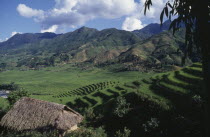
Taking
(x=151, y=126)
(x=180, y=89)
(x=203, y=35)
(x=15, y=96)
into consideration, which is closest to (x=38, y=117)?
(x=151, y=126)

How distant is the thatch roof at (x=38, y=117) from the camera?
2581 cm

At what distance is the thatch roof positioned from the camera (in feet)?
84.7

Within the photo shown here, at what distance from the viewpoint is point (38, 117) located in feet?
87.9

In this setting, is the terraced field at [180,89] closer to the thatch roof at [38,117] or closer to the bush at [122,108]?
the bush at [122,108]

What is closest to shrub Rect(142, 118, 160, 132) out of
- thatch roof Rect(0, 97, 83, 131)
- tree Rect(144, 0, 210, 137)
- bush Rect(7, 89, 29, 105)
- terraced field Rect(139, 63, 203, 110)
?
terraced field Rect(139, 63, 203, 110)

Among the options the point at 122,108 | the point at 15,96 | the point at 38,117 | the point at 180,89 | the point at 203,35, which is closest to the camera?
the point at 203,35

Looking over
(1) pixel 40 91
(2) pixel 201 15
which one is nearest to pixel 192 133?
(2) pixel 201 15

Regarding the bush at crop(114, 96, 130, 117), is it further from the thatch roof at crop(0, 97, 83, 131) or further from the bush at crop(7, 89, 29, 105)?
the bush at crop(7, 89, 29, 105)

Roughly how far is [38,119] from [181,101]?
83.4 feet

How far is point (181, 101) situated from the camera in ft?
112

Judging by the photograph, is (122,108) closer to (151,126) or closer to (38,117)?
(151,126)

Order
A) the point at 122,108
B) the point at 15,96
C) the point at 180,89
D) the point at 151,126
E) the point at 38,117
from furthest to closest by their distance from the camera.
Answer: the point at 15,96 < the point at 180,89 < the point at 122,108 < the point at 38,117 < the point at 151,126

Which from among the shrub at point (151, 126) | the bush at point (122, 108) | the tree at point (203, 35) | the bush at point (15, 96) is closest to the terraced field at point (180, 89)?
the bush at point (122, 108)

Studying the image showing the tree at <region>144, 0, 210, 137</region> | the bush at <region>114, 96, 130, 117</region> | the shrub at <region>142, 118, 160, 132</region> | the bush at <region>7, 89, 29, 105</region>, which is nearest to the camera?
the tree at <region>144, 0, 210, 137</region>
